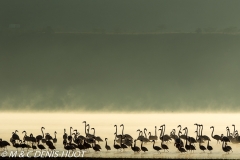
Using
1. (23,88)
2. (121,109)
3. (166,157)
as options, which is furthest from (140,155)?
(23,88)

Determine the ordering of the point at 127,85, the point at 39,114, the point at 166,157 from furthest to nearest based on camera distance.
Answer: the point at 127,85 → the point at 39,114 → the point at 166,157

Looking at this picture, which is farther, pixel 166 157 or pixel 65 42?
pixel 65 42

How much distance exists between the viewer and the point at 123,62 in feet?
60.5

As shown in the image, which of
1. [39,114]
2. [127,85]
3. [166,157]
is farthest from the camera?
[127,85]

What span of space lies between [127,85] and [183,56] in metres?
2.48

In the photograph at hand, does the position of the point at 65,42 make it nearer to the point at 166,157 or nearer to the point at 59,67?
the point at 59,67

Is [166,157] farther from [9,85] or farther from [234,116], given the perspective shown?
[9,85]

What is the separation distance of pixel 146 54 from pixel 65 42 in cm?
308

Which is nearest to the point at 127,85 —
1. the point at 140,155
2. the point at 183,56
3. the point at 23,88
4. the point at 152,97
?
the point at 152,97

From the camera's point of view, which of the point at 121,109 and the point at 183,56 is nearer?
the point at 121,109

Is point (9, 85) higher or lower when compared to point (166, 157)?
higher

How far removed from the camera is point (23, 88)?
17609 mm

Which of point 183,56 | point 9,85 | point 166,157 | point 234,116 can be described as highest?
point 183,56

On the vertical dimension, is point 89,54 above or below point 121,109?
above
